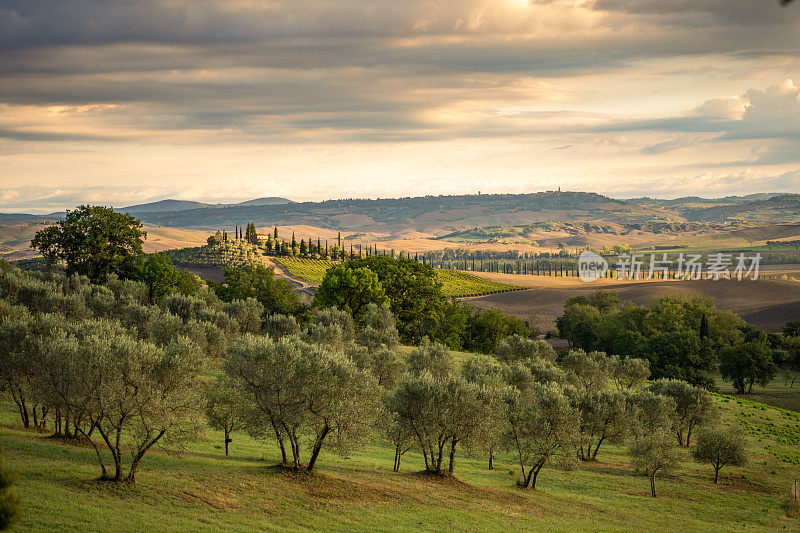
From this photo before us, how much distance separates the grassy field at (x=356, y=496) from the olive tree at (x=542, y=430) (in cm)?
264

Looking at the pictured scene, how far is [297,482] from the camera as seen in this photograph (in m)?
37.1

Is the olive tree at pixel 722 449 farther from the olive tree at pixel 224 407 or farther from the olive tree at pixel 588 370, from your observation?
the olive tree at pixel 224 407

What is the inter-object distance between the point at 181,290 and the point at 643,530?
83977mm

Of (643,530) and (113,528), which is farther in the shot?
(643,530)

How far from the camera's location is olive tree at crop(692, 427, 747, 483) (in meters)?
58.4

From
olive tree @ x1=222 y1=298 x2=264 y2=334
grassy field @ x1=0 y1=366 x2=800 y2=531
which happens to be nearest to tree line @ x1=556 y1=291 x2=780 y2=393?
grassy field @ x1=0 y1=366 x2=800 y2=531

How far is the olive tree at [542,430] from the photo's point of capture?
47.5 meters

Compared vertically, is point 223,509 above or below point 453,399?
below

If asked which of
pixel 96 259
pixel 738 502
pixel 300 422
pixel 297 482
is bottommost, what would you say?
pixel 738 502

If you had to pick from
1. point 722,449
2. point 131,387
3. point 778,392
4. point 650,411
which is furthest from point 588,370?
point 131,387

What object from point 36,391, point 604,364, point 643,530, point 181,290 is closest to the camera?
point 36,391

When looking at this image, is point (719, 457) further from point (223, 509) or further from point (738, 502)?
point (223, 509)

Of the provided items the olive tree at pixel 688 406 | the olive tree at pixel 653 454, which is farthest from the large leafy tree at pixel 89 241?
the olive tree at pixel 688 406

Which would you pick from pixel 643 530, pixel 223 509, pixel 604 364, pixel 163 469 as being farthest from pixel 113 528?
pixel 604 364
